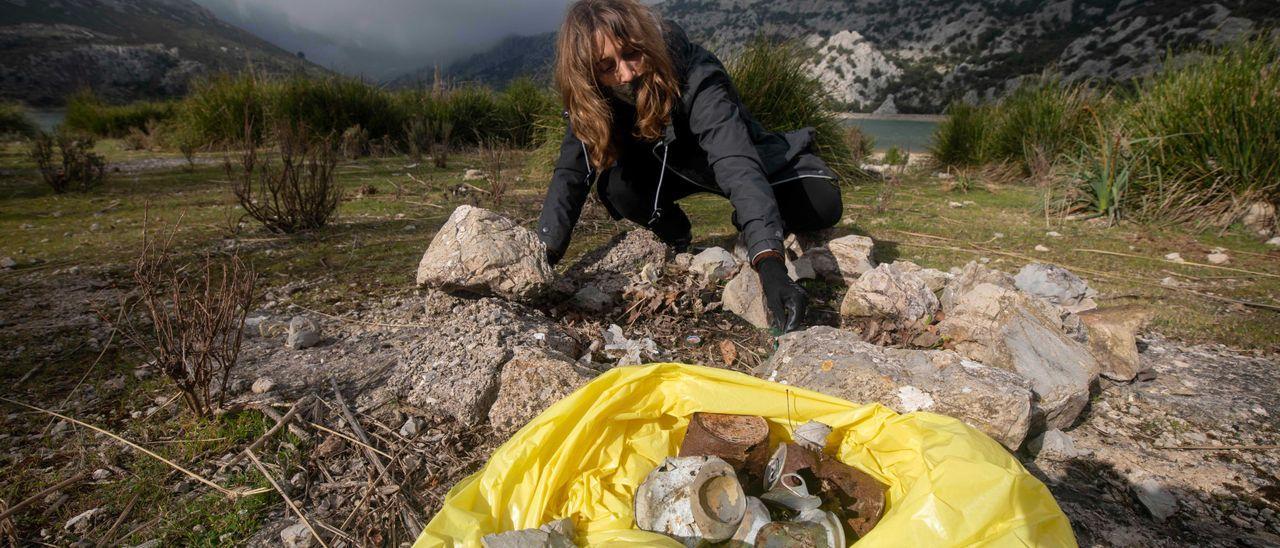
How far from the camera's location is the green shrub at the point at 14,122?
1137 cm

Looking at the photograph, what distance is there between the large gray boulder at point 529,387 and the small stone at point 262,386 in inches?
27.2

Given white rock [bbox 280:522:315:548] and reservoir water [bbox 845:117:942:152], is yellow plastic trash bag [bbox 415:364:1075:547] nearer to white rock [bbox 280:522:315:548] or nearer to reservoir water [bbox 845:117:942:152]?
white rock [bbox 280:522:315:548]

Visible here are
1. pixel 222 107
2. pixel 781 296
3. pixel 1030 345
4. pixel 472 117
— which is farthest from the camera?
pixel 472 117

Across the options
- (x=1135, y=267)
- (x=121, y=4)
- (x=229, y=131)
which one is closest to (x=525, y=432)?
(x=1135, y=267)

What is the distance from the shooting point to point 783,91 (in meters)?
5.41

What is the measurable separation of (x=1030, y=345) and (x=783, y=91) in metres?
4.33

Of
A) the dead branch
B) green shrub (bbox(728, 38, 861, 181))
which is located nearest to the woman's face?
the dead branch

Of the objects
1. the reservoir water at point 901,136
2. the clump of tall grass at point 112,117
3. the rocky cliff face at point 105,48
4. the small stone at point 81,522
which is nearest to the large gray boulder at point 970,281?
the small stone at point 81,522

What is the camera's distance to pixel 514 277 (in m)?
2.09

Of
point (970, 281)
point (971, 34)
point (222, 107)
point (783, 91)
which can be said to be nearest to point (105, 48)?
point (222, 107)

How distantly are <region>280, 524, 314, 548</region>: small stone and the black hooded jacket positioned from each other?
1.42 metres

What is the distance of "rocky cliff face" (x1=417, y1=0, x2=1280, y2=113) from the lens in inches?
1141

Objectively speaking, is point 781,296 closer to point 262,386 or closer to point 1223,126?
point 262,386

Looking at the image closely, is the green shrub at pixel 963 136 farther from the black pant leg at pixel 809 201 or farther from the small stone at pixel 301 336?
the small stone at pixel 301 336
